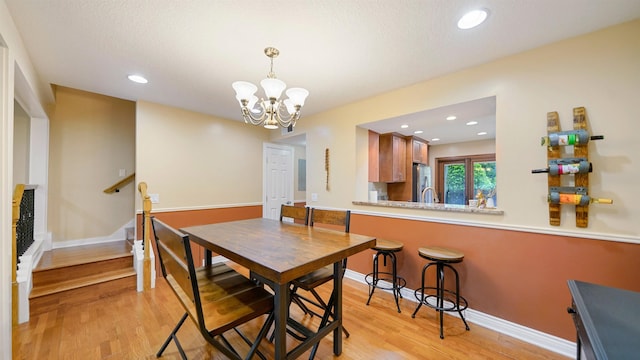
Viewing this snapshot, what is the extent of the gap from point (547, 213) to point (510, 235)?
0.32 m

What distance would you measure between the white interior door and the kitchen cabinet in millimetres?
1983

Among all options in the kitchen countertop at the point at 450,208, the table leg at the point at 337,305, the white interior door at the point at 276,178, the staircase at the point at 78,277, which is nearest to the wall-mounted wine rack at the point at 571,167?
the kitchen countertop at the point at 450,208

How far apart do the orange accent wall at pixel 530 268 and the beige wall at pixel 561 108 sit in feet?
0.35

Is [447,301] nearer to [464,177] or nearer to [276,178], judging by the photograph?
[276,178]

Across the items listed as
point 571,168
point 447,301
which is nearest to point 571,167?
point 571,168

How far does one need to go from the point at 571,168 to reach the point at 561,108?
0.50m

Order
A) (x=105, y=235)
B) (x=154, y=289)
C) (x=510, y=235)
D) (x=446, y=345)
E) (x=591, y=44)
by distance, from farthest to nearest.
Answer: (x=105, y=235) < (x=154, y=289) < (x=510, y=235) < (x=446, y=345) < (x=591, y=44)

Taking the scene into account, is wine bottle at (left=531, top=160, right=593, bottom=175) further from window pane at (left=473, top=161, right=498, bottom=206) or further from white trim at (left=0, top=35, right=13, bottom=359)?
white trim at (left=0, top=35, right=13, bottom=359)

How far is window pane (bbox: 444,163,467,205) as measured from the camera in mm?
5414

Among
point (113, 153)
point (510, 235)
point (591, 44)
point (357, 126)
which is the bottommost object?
point (510, 235)

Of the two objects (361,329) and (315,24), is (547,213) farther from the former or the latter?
(315,24)

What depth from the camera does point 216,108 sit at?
3.50m

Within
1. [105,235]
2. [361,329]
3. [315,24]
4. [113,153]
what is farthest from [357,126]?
[105,235]

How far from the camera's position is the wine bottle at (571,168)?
5.57ft
